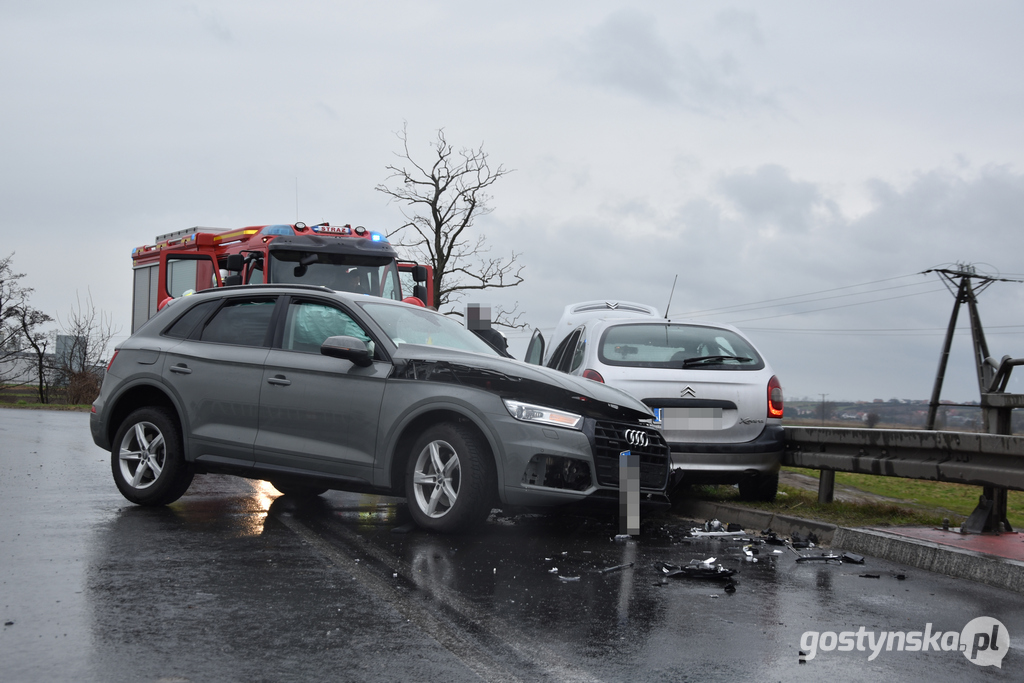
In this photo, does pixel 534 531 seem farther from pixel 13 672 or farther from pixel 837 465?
pixel 13 672

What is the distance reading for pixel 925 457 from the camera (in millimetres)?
7590

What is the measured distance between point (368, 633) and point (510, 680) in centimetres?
85

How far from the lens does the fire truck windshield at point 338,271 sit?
13.9 metres

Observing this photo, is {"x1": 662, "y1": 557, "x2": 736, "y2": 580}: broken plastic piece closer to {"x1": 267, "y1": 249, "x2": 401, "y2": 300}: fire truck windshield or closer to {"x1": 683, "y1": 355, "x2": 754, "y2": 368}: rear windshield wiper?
{"x1": 683, "y1": 355, "x2": 754, "y2": 368}: rear windshield wiper

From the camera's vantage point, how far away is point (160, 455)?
7855 mm

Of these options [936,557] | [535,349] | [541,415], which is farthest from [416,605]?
[535,349]

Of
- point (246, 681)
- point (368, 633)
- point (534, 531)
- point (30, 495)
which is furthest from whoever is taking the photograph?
point (30, 495)

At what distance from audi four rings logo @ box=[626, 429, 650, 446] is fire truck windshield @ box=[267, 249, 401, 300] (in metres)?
7.58

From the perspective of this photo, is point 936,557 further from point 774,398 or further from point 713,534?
point 774,398

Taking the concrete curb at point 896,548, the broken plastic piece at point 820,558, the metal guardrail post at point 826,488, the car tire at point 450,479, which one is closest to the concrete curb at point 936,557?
the concrete curb at point 896,548

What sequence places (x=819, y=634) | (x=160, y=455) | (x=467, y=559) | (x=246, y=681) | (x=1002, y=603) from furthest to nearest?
(x=160, y=455), (x=467, y=559), (x=1002, y=603), (x=819, y=634), (x=246, y=681)

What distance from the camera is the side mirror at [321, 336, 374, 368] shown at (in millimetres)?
6973

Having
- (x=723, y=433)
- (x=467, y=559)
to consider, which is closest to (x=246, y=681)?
(x=467, y=559)

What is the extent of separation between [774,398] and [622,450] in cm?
260
